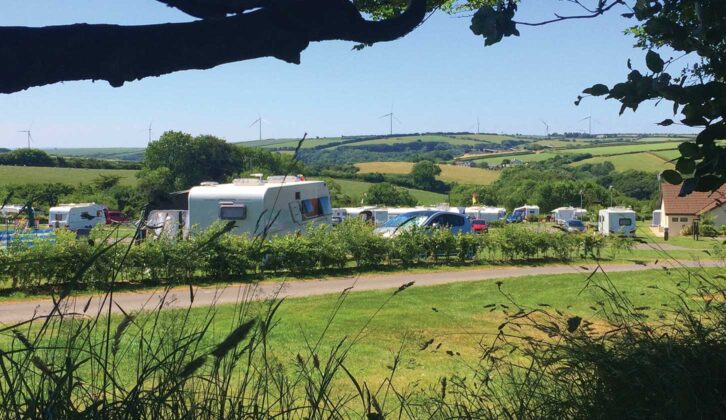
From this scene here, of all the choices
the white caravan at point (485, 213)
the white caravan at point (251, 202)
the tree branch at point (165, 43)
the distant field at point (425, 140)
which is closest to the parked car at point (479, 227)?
the white caravan at point (251, 202)

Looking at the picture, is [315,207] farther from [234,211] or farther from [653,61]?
[653,61]

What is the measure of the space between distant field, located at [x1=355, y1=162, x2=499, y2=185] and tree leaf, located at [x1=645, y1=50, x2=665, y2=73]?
77376mm

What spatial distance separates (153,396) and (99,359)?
17cm

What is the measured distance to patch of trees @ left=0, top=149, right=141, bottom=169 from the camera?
32872 millimetres

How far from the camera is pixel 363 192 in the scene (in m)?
66.8

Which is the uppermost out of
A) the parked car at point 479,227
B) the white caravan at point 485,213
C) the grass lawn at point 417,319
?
the grass lawn at point 417,319

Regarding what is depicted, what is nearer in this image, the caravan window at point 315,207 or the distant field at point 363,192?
the caravan window at point 315,207

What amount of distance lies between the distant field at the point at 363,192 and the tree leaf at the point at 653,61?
194 feet

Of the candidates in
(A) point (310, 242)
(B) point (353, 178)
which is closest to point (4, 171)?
(A) point (310, 242)

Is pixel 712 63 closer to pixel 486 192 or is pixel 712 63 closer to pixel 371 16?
pixel 371 16

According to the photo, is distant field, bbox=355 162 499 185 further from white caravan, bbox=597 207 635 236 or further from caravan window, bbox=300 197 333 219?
caravan window, bbox=300 197 333 219

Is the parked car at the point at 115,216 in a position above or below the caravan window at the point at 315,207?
above

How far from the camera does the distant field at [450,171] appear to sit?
275 feet

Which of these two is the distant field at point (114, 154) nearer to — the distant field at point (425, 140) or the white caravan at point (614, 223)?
the white caravan at point (614, 223)
